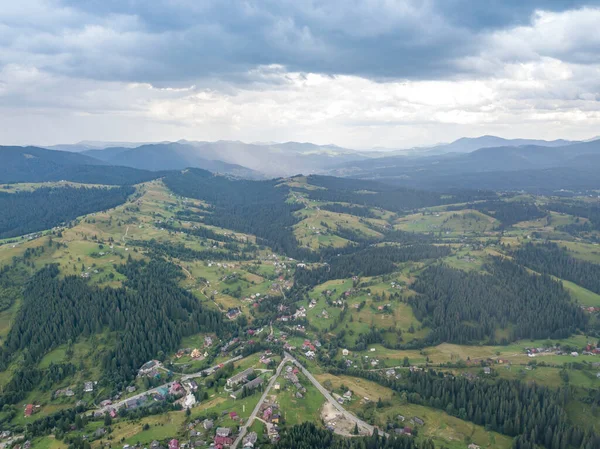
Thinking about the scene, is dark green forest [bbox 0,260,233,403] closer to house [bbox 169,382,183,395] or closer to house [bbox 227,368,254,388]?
house [bbox 169,382,183,395]

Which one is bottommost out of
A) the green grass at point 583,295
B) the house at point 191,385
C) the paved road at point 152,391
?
the paved road at point 152,391

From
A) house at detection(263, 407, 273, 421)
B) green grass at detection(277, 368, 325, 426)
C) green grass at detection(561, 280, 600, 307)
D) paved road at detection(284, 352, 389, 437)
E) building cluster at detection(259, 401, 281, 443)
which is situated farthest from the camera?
Answer: green grass at detection(561, 280, 600, 307)

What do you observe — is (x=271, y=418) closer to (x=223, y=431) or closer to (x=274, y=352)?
(x=223, y=431)

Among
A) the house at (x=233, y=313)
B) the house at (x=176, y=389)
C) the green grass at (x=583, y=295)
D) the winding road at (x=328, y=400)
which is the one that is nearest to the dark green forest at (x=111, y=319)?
the house at (x=233, y=313)

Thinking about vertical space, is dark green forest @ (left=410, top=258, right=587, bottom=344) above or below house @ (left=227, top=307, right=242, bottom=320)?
above

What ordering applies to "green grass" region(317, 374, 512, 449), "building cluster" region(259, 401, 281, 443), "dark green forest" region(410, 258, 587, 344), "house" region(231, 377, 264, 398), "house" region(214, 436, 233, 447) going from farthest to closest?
"dark green forest" region(410, 258, 587, 344) < "house" region(231, 377, 264, 398) < "green grass" region(317, 374, 512, 449) < "building cluster" region(259, 401, 281, 443) < "house" region(214, 436, 233, 447)

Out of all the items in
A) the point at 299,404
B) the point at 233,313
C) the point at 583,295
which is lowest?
the point at 233,313

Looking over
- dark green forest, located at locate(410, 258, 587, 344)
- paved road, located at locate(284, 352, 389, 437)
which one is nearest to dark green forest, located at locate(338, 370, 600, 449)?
paved road, located at locate(284, 352, 389, 437)

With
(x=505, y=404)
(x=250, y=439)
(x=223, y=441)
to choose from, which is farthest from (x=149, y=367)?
(x=505, y=404)

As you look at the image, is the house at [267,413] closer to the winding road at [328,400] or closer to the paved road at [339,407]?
the winding road at [328,400]
